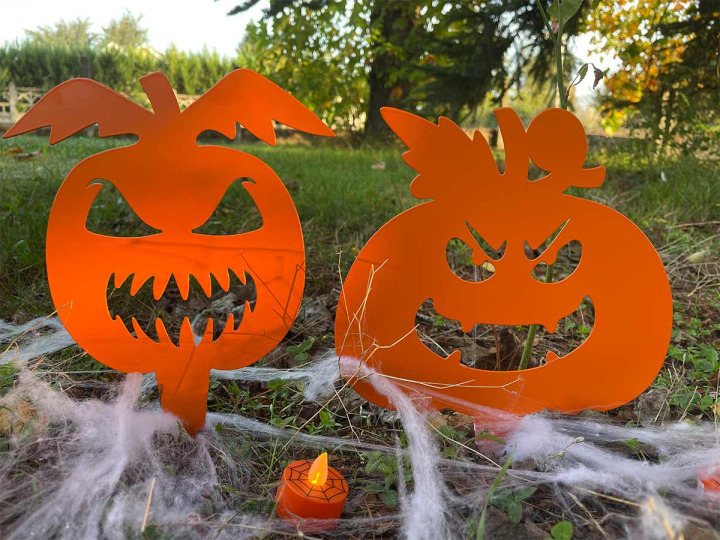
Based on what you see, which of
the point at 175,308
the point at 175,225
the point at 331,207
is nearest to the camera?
the point at 175,225

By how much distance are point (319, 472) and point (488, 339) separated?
3.12 feet

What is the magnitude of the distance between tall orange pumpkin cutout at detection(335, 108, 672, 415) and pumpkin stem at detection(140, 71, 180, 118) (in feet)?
1.57

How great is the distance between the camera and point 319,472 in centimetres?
97

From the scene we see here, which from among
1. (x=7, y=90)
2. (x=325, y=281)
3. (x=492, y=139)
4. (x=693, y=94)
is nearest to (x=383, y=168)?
(x=693, y=94)

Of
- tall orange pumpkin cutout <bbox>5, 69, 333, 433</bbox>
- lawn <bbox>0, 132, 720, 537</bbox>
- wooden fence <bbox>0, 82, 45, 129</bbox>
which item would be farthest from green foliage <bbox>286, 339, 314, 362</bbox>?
wooden fence <bbox>0, 82, 45, 129</bbox>

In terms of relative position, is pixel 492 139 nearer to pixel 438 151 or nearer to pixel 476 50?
pixel 476 50

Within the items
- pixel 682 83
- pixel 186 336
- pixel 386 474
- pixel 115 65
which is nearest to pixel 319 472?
pixel 386 474

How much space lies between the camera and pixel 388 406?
50.7 inches

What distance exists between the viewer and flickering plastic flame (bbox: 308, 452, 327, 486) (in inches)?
38.0

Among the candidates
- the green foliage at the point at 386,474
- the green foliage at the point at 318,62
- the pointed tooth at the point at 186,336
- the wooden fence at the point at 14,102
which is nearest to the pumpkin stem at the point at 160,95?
the pointed tooth at the point at 186,336

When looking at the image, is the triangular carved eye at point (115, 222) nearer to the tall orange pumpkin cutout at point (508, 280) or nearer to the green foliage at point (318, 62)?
the tall orange pumpkin cutout at point (508, 280)

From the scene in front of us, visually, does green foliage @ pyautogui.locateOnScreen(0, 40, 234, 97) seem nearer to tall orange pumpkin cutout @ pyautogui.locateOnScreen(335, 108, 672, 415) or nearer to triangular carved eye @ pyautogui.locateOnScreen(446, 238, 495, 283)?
triangular carved eye @ pyautogui.locateOnScreen(446, 238, 495, 283)

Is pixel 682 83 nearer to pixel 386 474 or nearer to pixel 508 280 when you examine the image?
pixel 508 280

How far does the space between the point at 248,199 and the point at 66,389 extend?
156 cm
